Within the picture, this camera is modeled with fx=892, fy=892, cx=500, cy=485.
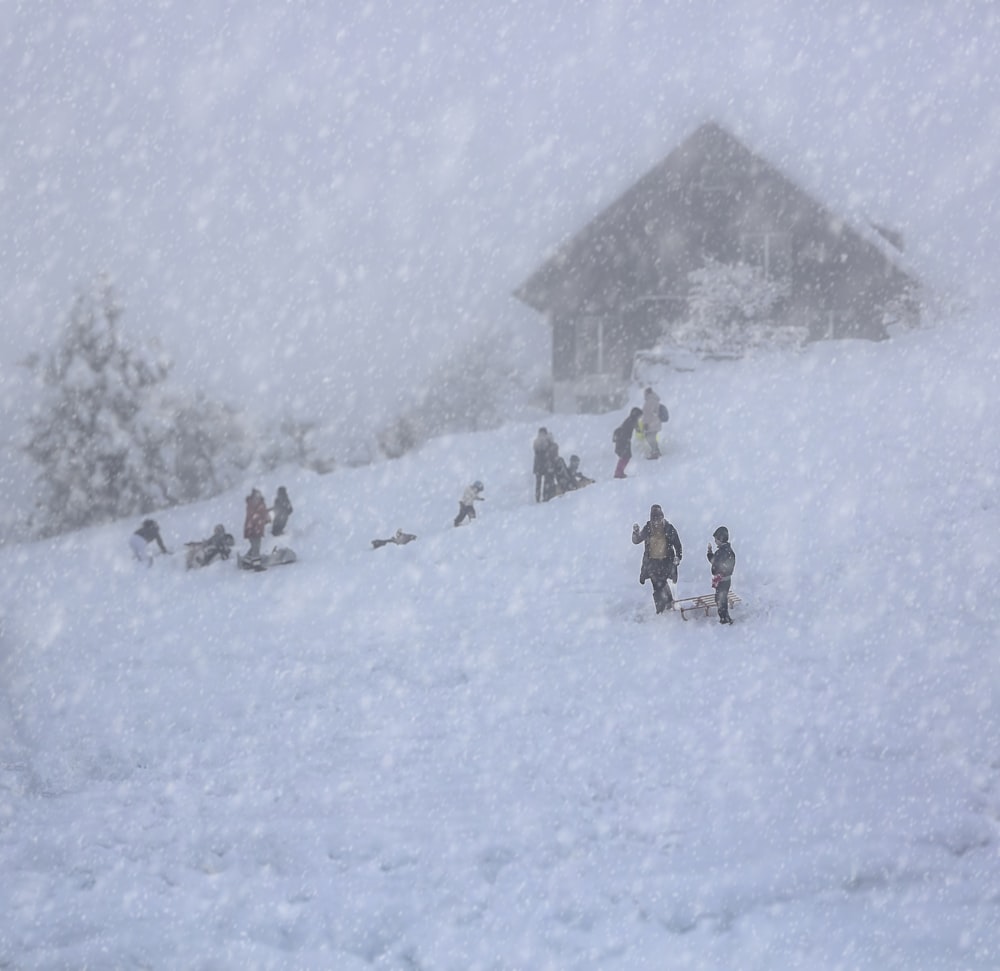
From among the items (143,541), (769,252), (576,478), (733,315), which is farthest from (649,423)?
(769,252)

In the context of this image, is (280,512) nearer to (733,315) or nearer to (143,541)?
(143,541)

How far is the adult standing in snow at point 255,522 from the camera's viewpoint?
17.0m

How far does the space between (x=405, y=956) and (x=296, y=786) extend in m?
2.81

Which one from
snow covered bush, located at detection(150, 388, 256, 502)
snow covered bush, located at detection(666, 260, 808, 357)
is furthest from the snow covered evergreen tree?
snow covered bush, located at detection(666, 260, 808, 357)

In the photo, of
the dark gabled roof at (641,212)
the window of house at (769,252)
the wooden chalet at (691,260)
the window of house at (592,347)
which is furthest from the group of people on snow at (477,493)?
the window of house at (769,252)

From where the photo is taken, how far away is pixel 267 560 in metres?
16.8

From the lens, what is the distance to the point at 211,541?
699 inches

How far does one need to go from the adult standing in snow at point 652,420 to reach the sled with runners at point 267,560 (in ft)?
24.6

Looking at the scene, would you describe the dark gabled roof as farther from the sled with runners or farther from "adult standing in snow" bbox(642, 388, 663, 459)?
the sled with runners

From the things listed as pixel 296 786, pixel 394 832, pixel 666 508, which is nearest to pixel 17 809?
pixel 296 786

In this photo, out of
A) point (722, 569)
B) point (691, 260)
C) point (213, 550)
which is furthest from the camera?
point (691, 260)

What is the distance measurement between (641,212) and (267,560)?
55.2ft

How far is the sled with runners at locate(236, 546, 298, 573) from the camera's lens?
Result: 16531 mm

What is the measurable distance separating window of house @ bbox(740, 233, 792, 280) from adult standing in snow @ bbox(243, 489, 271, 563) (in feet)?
55.6
